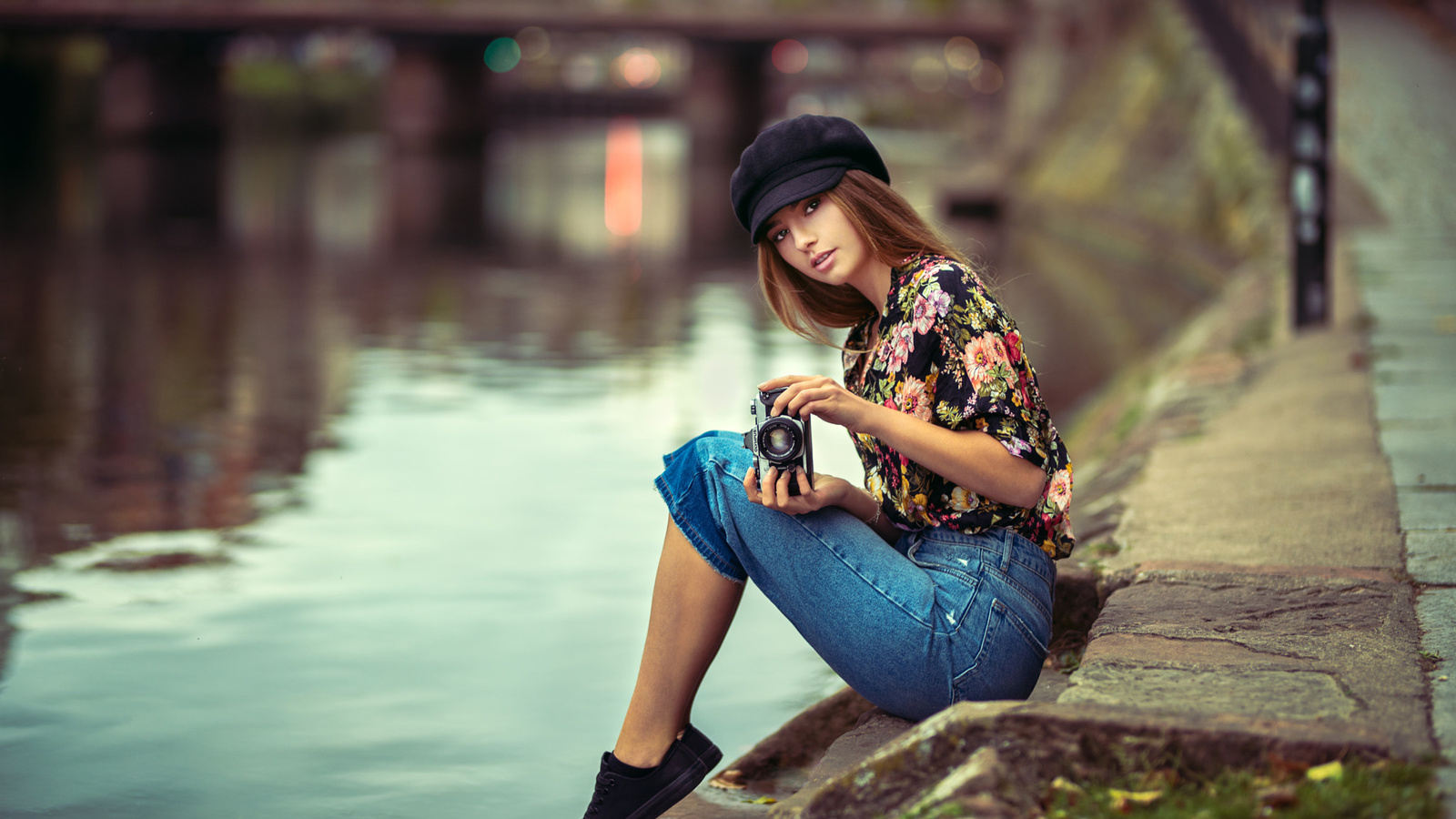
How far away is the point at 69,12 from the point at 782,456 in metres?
42.5

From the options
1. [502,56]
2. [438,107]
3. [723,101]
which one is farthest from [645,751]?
[502,56]

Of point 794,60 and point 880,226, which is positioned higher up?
point 794,60

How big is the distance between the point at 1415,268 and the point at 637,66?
100 meters

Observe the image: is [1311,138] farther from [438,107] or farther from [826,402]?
[438,107]

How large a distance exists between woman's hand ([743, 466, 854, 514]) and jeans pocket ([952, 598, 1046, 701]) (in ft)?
1.14

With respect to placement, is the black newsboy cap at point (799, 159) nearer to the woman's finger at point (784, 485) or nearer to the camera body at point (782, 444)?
the camera body at point (782, 444)

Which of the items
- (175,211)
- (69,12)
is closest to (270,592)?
(175,211)

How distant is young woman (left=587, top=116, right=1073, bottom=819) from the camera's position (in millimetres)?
2783

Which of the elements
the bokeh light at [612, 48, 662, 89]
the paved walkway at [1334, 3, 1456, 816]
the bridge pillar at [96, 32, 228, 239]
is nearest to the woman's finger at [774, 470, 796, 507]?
the paved walkway at [1334, 3, 1456, 816]

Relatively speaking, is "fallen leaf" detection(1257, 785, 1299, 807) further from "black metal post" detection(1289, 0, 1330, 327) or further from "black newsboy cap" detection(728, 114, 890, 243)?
"black metal post" detection(1289, 0, 1330, 327)

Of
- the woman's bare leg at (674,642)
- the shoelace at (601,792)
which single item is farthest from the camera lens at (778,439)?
the shoelace at (601,792)

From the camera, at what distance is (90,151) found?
1730 inches

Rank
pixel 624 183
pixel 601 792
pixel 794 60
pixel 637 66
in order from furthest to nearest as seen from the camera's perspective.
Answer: pixel 637 66 → pixel 794 60 → pixel 624 183 → pixel 601 792

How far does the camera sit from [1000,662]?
2.81 metres
